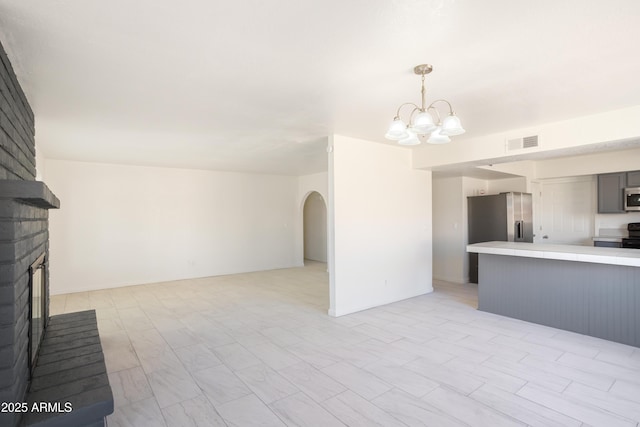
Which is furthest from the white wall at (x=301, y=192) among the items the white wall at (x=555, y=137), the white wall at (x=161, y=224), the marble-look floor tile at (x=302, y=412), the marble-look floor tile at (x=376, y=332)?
the marble-look floor tile at (x=302, y=412)

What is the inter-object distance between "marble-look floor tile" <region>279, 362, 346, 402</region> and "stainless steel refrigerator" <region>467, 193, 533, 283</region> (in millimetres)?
4921

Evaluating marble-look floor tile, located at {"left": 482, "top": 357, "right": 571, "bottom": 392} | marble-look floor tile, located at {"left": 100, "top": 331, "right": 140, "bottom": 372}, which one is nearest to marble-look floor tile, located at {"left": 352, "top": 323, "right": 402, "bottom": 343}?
marble-look floor tile, located at {"left": 482, "top": 357, "right": 571, "bottom": 392}

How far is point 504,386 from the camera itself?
2.63m

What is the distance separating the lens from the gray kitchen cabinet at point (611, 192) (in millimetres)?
5566

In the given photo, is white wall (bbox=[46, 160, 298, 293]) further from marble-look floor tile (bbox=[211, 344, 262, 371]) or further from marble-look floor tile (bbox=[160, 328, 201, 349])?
marble-look floor tile (bbox=[211, 344, 262, 371])

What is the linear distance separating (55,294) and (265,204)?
457cm

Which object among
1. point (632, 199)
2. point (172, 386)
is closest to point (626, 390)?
point (172, 386)

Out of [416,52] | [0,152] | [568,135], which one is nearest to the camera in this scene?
[0,152]

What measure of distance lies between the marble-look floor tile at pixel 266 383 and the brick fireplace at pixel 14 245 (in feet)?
4.81

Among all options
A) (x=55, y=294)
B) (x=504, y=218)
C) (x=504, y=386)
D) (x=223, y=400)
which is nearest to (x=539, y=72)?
(x=504, y=386)

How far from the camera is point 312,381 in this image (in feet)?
9.04

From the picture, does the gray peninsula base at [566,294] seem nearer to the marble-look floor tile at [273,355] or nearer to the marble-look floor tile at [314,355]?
the marble-look floor tile at [314,355]

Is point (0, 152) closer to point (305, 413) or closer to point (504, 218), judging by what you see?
point (305, 413)

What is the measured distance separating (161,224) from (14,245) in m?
5.63
